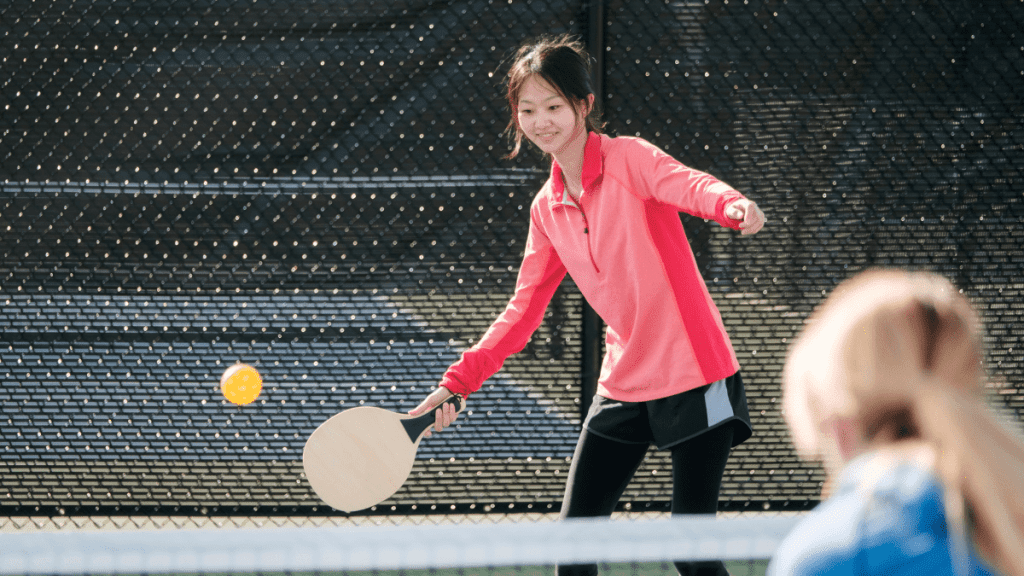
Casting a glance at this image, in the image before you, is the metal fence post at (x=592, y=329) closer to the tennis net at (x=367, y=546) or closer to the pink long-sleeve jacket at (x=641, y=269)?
the pink long-sleeve jacket at (x=641, y=269)

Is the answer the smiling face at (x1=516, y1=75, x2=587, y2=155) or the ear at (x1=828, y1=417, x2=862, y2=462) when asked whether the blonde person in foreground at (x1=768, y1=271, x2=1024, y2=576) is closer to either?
the ear at (x1=828, y1=417, x2=862, y2=462)

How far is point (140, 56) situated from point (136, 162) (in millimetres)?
307

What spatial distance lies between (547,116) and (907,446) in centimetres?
120

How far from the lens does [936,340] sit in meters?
0.73

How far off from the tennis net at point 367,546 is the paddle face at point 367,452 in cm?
51

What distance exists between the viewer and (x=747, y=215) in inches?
58.5

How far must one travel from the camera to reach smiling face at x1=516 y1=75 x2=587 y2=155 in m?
1.79

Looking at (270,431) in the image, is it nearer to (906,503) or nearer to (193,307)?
(193,307)

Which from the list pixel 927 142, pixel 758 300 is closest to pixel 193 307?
pixel 758 300

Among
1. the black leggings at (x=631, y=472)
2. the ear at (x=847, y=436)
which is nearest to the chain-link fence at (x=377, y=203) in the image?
the black leggings at (x=631, y=472)

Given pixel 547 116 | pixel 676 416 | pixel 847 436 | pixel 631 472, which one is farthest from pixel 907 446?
pixel 547 116

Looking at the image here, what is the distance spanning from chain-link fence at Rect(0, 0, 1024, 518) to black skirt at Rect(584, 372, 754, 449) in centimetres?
87

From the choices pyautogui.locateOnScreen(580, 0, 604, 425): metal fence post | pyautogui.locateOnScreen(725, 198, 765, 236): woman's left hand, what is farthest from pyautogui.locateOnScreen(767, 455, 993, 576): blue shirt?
pyautogui.locateOnScreen(580, 0, 604, 425): metal fence post

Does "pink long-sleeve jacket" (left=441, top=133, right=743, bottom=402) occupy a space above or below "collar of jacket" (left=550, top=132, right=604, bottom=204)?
below
